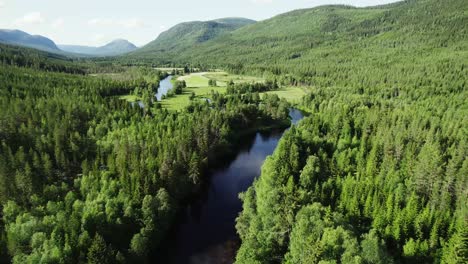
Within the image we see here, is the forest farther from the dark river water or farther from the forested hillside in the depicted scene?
the dark river water

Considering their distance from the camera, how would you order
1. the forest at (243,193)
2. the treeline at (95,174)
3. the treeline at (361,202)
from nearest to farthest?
1. the treeline at (361,202)
2. the forest at (243,193)
3. the treeline at (95,174)

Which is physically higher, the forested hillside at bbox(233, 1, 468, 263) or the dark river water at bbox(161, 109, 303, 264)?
the forested hillside at bbox(233, 1, 468, 263)

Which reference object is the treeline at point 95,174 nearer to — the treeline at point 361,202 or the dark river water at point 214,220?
the dark river water at point 214,220

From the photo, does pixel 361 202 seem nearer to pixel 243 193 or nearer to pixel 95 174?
pixel 243 193

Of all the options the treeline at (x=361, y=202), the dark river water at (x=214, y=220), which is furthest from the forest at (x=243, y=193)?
the dark river water at (x=214, y=220)

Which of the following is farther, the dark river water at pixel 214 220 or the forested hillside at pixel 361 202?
the dark river water at pixel 214 220

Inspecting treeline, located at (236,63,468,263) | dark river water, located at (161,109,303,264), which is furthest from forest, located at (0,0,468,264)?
dark river water, located at (161,109,303,264)
